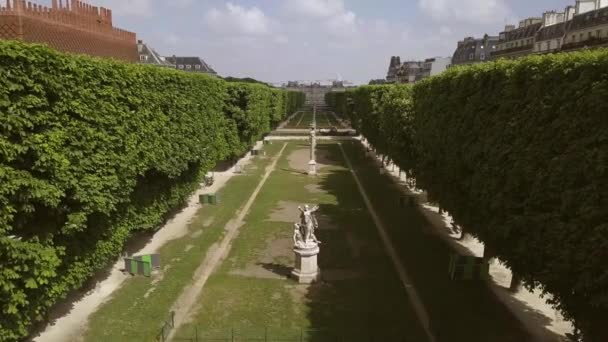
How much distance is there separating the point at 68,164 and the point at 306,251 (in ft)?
37.7

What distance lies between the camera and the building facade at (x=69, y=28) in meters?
18.7

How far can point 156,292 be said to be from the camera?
21.1 m

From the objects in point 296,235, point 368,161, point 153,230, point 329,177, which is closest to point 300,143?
point 368,161

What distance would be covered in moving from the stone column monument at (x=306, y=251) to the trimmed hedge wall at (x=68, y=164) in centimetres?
840

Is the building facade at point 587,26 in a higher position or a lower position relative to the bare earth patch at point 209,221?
higher

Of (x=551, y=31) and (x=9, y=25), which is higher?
(x=551, y=31)

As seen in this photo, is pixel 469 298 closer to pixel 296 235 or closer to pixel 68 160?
pixel 296 235

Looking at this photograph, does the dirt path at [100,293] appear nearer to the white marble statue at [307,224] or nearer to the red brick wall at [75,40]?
the white marble statue at [307,224]

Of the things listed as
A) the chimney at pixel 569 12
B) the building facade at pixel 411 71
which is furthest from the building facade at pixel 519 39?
the building facade at pixel 411 71

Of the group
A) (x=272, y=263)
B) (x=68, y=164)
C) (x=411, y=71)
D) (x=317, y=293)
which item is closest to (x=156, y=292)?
(x=272, y=263)

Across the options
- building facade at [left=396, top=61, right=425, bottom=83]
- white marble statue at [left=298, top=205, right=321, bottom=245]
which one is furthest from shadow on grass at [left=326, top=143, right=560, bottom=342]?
building facade at [left=396, top=61, right=425, bottom=83]

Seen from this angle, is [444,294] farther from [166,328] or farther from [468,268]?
[166,328]

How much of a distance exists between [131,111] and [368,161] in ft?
141

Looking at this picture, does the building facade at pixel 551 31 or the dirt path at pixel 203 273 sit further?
the building facade at pixel 551 31
